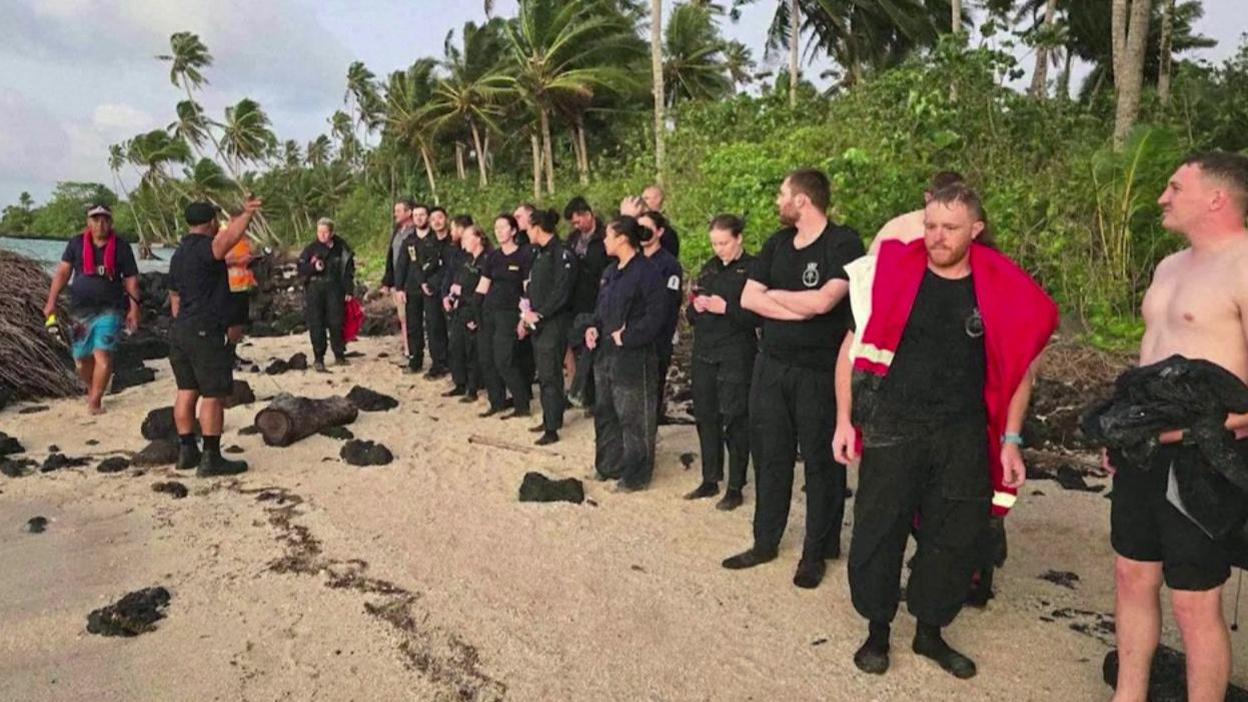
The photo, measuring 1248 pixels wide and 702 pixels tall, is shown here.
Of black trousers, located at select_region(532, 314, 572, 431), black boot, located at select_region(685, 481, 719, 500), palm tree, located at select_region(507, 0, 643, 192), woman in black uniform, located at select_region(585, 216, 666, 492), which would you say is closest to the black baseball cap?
black trousers, located at select_region(532, 314, 572, 431)

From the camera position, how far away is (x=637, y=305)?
20.4ft

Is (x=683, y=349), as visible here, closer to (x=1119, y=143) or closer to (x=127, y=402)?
A: (x=1119, y=143)

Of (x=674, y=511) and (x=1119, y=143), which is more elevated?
(x=1119, y=143)

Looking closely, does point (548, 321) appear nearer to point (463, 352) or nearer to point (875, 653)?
point (463, 352)

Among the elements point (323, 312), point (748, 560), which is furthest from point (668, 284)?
point (323, 312)

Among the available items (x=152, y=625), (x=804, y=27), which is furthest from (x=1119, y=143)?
(x=804, y=27)

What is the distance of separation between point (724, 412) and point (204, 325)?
12.8 ft

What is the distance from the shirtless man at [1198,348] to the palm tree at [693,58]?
92.7 feet

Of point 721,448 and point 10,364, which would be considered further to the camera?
point 10,364

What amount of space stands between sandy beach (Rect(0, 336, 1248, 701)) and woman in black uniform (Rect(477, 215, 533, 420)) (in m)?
1.66

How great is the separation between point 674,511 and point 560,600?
1626mm

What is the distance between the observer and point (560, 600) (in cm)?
445

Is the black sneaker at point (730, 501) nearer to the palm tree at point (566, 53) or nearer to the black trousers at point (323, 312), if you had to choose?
the black trousers at point (323, 312)

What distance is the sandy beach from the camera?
143 inches
